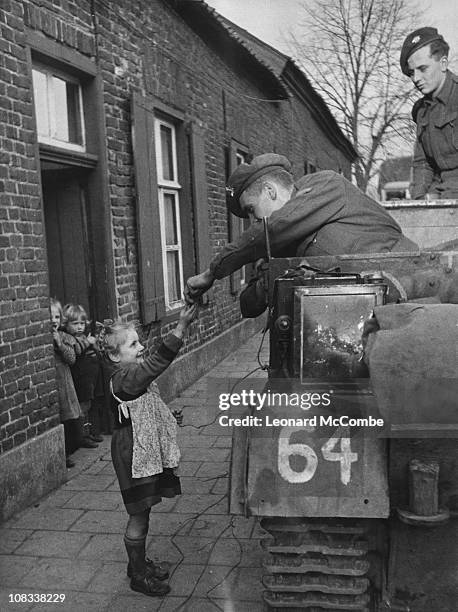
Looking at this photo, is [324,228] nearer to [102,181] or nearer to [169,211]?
[102,181]

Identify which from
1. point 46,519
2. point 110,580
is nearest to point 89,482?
point 46,519

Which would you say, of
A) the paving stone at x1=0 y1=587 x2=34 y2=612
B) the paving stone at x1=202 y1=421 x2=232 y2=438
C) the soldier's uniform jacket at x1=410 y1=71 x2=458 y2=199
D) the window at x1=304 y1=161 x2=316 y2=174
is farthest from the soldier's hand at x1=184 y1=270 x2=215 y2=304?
the window at x1=304 y1=161 x2=316 y2=174

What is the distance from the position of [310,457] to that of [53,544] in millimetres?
2287

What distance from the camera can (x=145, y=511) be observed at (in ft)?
11.5

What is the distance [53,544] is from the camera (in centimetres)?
416

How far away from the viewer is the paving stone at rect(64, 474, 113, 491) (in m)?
5.09

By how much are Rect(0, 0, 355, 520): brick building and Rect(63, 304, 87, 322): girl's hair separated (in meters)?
0.36

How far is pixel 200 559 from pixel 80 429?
2.30m

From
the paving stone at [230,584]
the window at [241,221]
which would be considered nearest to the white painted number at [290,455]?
the paving stone at [230,584]

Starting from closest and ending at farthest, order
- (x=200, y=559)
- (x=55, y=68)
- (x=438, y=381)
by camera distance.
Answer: (x=438, y=381) < (x=200, y=559) < (x=55, y=68)

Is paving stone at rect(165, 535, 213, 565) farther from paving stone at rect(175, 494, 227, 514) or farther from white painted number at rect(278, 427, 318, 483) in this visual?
white painted number at rect(278, 427, 318, 483)

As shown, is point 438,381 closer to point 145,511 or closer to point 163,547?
point 145,511

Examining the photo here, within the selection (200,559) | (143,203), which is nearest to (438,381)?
(200,559)

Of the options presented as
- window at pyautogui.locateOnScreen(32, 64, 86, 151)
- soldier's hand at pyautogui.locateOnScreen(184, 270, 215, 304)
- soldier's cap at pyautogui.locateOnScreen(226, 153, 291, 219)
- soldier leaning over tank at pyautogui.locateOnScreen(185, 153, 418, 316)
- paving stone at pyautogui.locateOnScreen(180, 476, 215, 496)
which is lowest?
paving stone at pyautogui.locateOnScreen(180, 476, 215, 496)
